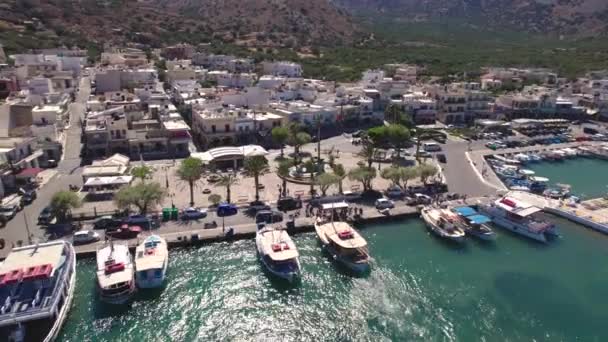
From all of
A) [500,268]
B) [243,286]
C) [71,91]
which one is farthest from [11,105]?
[500,268]

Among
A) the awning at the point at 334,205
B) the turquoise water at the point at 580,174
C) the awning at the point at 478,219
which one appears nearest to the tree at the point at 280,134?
the awning at the point at 334,205

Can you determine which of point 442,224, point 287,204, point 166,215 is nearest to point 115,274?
point 166,215

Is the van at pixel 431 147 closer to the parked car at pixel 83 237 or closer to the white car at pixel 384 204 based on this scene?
the white car at pixel 384 204

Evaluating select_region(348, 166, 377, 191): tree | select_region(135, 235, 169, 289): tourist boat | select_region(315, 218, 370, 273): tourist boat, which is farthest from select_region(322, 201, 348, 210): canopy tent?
select_region(135, 235, 169, 289): tourist boat

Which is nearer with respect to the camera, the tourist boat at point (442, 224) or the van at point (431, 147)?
the tourist boat at point (442, 224)

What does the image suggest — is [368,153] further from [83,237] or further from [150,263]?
[83,237]

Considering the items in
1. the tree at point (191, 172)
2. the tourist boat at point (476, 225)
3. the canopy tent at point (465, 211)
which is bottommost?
the tourist boat at point (476, 225)
